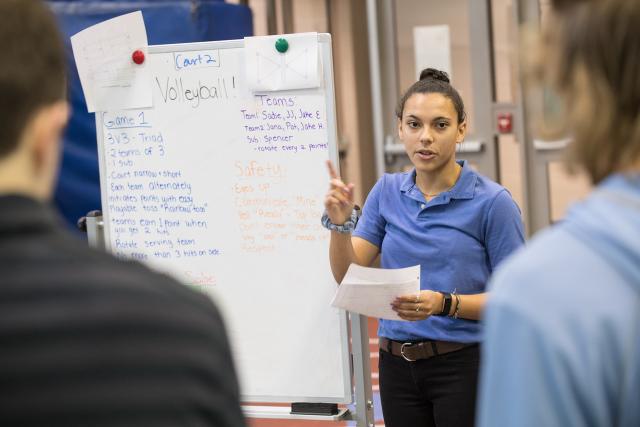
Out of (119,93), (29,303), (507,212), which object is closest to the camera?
(29,303)

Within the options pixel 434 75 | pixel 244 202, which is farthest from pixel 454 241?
pixel 244 202

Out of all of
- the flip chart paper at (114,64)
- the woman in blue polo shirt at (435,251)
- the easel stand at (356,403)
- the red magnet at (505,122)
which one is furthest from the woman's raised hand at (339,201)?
the red magnet at (505,122)

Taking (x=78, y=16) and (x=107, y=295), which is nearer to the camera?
(x=107, y=295)

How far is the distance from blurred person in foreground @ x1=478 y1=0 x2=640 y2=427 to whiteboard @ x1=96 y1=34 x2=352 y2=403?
6.26ft

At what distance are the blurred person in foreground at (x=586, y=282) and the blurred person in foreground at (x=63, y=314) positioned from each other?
300 mm

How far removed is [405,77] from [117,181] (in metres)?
3.39

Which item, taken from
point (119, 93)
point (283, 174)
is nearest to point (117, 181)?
point (119, 93)

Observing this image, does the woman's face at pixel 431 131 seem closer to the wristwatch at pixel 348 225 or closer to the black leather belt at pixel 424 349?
the wristwatch at pixel 348 225

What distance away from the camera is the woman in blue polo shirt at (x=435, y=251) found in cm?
239

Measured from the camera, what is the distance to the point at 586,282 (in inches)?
34.2

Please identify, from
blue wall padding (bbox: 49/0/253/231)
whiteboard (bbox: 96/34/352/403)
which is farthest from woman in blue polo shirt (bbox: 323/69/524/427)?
blue wall padding (bbox: 49/0/253/231)

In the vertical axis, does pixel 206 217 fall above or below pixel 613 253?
below

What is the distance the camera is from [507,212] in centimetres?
239

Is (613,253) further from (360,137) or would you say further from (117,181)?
(360,137)
